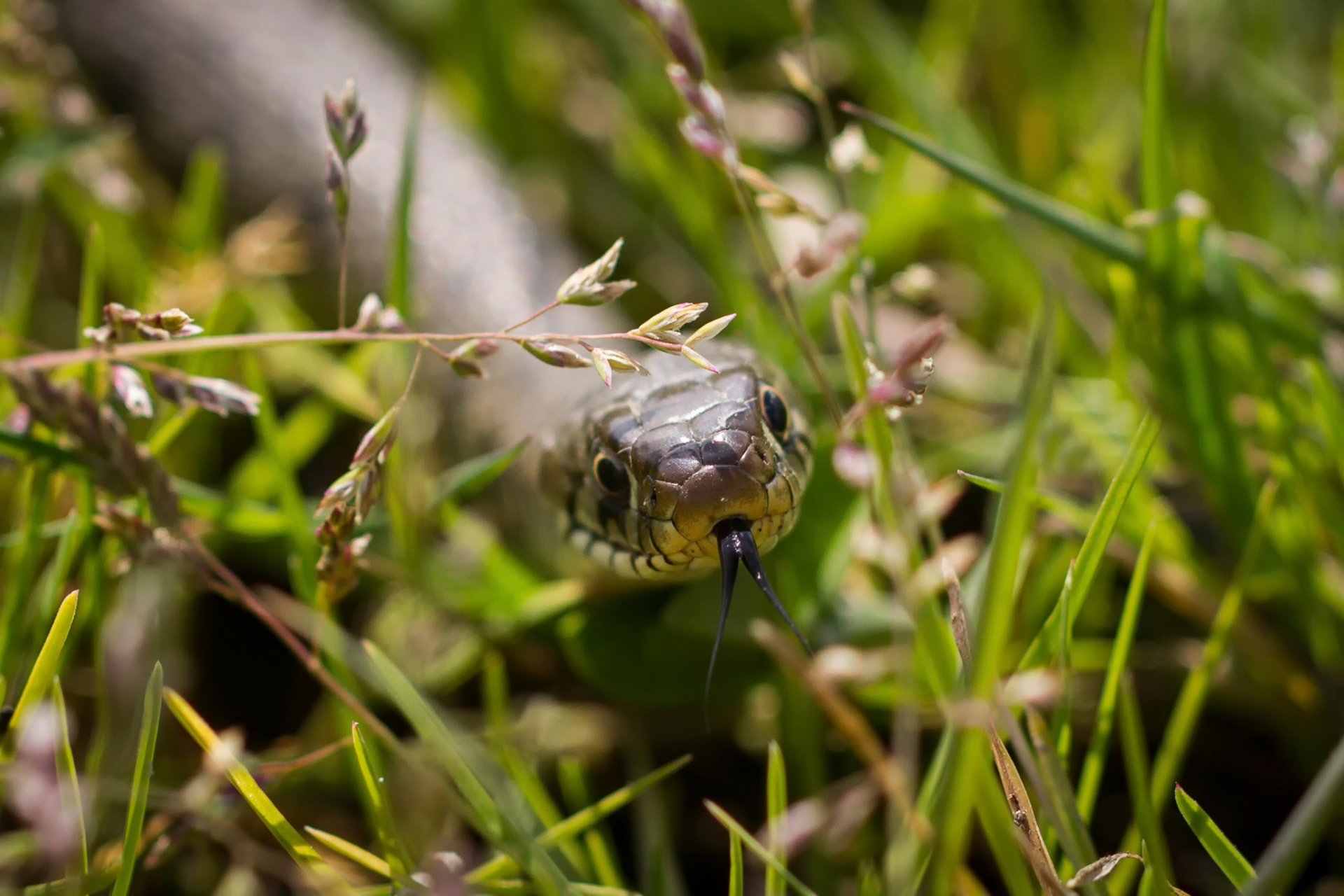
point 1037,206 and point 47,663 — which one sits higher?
point 1037,206

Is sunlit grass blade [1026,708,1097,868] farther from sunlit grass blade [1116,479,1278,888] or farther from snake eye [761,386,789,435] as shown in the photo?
snake eye [761,386,789,435]

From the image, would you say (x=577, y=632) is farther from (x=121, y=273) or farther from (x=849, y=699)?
(x=121, y=273)

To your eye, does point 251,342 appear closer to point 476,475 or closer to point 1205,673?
point 476,475

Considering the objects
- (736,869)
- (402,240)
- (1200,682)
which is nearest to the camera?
(736,869)

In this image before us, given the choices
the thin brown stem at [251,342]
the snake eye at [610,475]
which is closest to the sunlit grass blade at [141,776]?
the thin brown stem at [251,342]

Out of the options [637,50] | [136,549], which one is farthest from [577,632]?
[637,50]

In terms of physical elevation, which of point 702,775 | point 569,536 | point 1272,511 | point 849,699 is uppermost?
point 1272,511

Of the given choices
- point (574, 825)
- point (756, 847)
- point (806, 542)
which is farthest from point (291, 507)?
point (756, 847)
